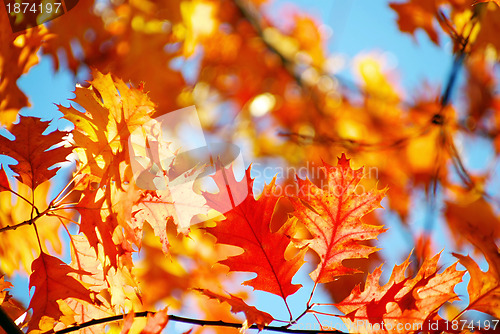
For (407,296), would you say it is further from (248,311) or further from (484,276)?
(248,311)

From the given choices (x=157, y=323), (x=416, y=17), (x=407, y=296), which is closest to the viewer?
(x=157, y=323)

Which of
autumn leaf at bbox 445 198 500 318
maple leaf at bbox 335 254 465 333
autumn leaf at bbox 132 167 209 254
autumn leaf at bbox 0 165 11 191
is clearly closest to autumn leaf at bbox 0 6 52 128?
autumn leaf at bbox 0 165 11 191

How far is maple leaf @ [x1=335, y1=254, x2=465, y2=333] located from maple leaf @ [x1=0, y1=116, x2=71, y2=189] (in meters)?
0.57

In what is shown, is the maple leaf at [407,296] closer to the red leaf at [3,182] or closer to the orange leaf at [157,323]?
the orange leaf at [157,323]

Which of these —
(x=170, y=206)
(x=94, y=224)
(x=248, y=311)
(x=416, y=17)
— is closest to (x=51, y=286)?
(x=94, y=224)

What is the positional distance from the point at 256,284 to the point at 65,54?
44.6 inches

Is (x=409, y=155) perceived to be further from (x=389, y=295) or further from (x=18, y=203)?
(x=18, y=203)

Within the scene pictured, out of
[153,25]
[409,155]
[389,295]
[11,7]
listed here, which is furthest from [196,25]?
[409,155]

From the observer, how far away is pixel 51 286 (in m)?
0.71

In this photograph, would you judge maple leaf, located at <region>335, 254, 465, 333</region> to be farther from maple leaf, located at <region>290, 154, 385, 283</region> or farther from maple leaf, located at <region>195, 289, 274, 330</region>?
maple leaf, located at <region>195, 289, 274, 330</region>

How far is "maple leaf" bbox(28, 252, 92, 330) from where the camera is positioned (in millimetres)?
698

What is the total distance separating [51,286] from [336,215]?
1.66 feet

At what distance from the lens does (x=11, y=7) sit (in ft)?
3.08

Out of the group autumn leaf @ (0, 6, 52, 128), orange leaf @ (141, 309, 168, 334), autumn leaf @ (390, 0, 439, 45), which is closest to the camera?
orange leaf @ (141, 309, 168, 334)
